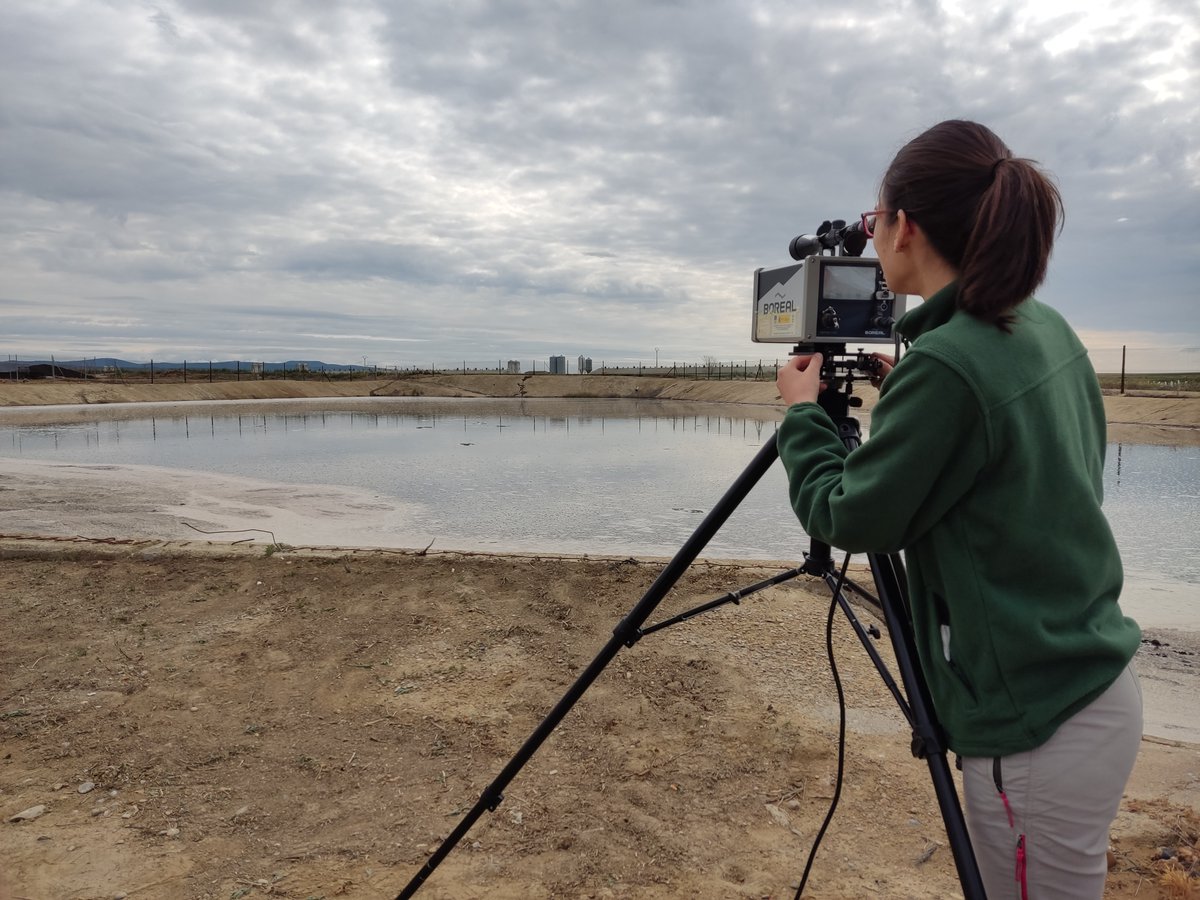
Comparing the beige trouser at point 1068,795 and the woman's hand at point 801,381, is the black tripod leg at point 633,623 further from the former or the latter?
the beige trouser at point 1068,795

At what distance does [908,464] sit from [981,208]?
0.36 m

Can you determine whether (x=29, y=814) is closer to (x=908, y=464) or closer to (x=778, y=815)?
(x=778, y=815)

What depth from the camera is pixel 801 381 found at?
1.27 meters

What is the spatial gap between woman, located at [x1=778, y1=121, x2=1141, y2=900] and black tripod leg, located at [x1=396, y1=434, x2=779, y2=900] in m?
0.43

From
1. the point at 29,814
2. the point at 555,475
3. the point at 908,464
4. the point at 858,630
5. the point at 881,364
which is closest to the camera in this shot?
the point at 908,464

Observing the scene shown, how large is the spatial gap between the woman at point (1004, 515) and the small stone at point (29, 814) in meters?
2.60

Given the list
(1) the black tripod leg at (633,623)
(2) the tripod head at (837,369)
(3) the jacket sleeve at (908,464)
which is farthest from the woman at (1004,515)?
(2) the tripod head at (837,369)

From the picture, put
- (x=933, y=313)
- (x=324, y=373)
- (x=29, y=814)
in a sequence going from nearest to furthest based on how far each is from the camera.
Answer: (x=933, y=313)
(x=29, y=814)
(x=324, y=373)

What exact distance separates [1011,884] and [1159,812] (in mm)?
1694

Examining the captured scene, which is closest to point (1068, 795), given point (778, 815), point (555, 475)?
point (778, 815)

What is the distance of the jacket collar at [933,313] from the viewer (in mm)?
1011

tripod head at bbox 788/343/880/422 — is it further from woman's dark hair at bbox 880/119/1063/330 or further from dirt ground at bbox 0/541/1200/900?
dirt ground at bbox 0/541/1200/900

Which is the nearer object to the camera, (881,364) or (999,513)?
(999,513)

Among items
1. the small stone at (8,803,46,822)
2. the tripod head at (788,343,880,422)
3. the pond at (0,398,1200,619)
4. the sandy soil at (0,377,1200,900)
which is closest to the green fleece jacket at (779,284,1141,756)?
the tripod head at (788,343,880,422)
